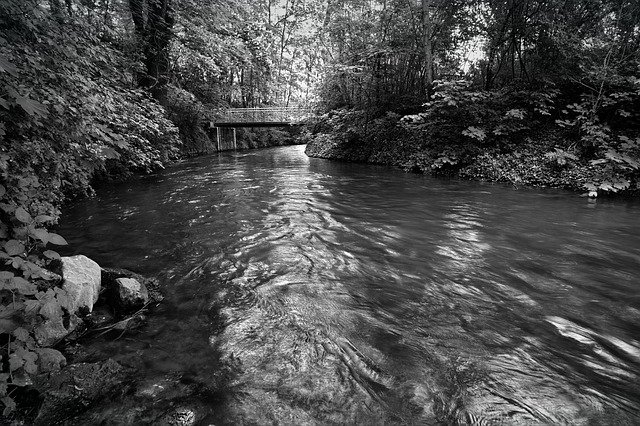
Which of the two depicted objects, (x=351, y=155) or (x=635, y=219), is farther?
(x=351, y=155)

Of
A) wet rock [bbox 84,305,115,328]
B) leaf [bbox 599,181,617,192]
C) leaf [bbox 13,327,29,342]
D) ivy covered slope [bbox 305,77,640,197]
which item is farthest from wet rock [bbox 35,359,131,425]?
leaf [bbox 599,181,617,192]

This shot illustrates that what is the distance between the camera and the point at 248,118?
25359mm

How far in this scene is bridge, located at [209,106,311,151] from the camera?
2250cm

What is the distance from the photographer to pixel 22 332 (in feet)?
6.02

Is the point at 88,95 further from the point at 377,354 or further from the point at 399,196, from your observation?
the point at 399,196

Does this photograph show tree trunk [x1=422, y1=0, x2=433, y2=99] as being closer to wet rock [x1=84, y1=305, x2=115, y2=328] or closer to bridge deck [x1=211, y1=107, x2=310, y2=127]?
wet rock [x1=84, y1=305, x2=115, y2=328]

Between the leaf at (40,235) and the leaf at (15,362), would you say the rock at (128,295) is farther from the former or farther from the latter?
the leaf at (15,362)

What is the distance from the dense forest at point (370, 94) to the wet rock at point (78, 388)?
0.60 feet

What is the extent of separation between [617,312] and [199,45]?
12900 mm

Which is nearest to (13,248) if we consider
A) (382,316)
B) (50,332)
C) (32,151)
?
(50,332)

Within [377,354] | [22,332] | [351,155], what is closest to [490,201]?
[377,354]

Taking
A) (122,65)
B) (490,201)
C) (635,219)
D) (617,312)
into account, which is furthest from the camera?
(122,65)

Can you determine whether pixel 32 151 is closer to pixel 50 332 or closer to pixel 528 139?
pixel 50 332

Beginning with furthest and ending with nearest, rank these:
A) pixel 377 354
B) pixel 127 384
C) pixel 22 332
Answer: pixel 377 354 < pixel 127 384 < pixel 22 332
